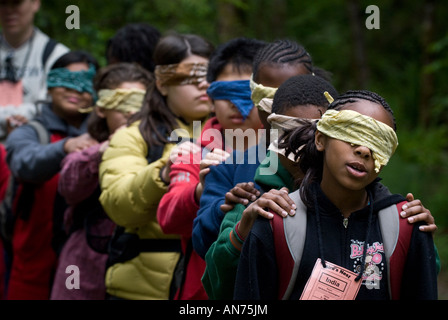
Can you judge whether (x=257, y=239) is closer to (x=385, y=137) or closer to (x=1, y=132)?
(x=385, y=137)

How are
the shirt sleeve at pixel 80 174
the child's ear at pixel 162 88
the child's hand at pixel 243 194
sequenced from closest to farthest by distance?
the child's hand at pixel 243 194 → the child's ear at pixel 162 88 → the shirt sleeve at pixel 80 174

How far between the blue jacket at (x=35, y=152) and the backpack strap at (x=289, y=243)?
287cm

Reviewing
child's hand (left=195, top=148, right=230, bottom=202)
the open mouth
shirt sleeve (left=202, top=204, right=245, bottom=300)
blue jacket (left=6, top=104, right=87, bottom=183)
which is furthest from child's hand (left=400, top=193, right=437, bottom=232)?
blue jacket (left=6, top=104, right=87, bottom=183)

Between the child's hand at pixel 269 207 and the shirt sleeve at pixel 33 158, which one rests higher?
the shirt sleeve at pixel 33 158

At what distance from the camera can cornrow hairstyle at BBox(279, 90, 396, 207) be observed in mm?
2709

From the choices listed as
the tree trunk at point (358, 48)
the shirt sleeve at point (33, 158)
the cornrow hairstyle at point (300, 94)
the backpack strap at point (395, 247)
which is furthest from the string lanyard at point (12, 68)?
the tree trunk at point (358, 48)

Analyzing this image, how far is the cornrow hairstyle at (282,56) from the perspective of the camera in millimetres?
3467

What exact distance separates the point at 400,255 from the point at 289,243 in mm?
438

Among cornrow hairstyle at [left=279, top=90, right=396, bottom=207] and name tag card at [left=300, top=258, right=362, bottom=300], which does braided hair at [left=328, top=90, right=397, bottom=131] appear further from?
name tag card at [left=300, top=258, right=362, bottom=300]

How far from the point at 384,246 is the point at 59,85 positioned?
3762 mm

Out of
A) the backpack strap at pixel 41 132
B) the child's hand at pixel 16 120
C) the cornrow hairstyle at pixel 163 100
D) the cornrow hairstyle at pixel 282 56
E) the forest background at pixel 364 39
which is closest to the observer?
the cornrow hairstyle at pixel 282 56

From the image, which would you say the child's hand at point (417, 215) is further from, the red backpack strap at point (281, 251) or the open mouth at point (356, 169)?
the red backpack strap at point (281, 251)

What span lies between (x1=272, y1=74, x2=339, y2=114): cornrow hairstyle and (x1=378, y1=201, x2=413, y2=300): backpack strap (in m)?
0.72

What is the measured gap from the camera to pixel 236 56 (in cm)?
400
